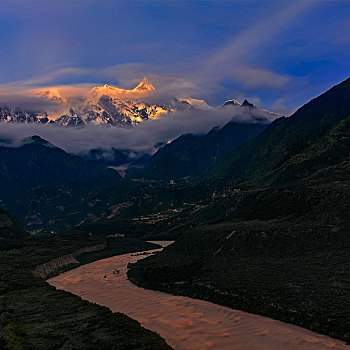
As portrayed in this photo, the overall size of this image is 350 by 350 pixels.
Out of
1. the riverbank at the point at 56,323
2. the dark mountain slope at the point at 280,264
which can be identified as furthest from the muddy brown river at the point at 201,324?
the riverbank at the point at 56,323

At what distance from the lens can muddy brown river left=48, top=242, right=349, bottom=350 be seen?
56.5 metres

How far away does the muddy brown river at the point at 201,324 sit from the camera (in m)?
56.5

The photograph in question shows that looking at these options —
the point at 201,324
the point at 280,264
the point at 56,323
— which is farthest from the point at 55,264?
the point at 201,324

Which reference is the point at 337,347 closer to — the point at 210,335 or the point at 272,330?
the point at 272,330

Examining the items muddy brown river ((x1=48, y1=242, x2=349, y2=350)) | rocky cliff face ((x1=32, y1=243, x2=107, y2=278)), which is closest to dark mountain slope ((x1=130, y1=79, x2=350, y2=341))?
muddy brown river ((x1=48, y1=242, x2=349, y2=350))

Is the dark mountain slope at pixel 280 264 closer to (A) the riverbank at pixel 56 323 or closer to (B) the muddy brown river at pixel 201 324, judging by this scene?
(B) the muddy brown river at pixel 201 324

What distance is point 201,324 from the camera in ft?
218

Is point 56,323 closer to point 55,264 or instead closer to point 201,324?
point 201,324

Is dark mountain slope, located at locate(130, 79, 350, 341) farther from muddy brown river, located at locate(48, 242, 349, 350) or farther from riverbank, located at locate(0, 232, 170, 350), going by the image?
riverbank, located at locate(0, 232, 170, 350)

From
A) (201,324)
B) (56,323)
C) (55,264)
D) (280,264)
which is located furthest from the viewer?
(55,264)

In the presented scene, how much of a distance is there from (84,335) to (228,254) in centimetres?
6997

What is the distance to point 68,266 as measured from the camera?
15238 centimetres

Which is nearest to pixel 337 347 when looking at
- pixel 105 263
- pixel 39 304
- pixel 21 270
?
pixel 39 304

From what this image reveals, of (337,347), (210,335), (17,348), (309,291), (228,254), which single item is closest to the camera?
(17,348)
